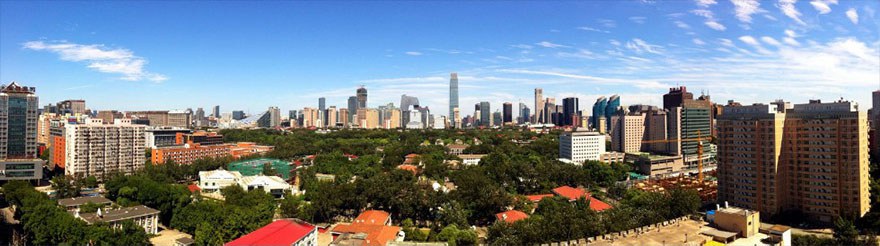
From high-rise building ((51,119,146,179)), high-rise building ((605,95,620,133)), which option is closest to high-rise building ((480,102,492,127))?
high-rise building ((605,95,620,133))

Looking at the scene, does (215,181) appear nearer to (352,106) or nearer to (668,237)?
(668,237)

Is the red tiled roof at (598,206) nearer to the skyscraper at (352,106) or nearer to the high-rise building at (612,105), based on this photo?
the high-rise building at (612,105)

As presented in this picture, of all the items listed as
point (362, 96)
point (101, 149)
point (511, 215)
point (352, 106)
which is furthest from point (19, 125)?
point (352, 106)

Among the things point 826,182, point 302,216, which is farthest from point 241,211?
point 826,182

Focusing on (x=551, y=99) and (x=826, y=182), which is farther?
(x=551, y=99)

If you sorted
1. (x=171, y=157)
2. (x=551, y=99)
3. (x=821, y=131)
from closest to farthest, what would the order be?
(x=821, y=131) < (x=171, y=157) < (x=551, y=99)

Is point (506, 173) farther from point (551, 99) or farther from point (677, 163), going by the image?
point (551, 99)

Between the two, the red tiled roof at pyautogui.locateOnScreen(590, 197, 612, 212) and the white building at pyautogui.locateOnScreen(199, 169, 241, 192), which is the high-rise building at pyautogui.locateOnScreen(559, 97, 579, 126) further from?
the white building at pyautogui.locateOnScreen(199, 169, 241, 192)
